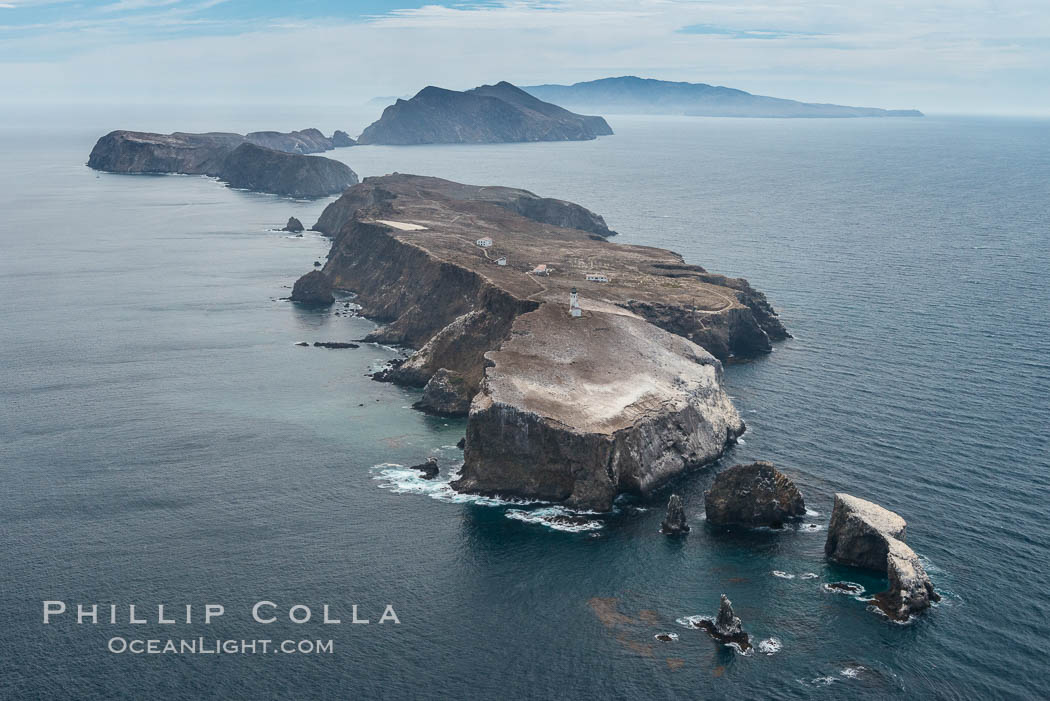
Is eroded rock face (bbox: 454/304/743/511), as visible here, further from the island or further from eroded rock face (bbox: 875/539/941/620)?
eroded rock face (bbox: 875/539/941/620)

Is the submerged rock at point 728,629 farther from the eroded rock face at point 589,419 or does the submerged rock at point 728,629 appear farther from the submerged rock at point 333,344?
the submerged rock at point 333,344

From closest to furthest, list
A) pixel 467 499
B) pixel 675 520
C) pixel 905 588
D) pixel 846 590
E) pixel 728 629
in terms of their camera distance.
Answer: pixel 728 629 < pixel 905 588 < pixel 846 590 < pixel 675 520 < pixel 467 499

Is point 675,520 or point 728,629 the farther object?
point 675,520

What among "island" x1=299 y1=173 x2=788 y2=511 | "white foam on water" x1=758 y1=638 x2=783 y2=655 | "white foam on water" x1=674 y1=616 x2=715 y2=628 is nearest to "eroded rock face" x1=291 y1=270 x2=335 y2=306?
"island" x1=299 y1=173 x2=788 y2=511

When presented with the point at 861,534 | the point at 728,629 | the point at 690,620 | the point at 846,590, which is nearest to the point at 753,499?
the point at 861,534

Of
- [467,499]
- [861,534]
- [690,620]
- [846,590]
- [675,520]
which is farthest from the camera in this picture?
[467,499]

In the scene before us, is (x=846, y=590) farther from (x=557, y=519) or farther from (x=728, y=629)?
(x=557, y=519)

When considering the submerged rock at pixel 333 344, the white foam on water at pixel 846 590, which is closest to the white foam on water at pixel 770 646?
the white foam on water at pixel 846 590
